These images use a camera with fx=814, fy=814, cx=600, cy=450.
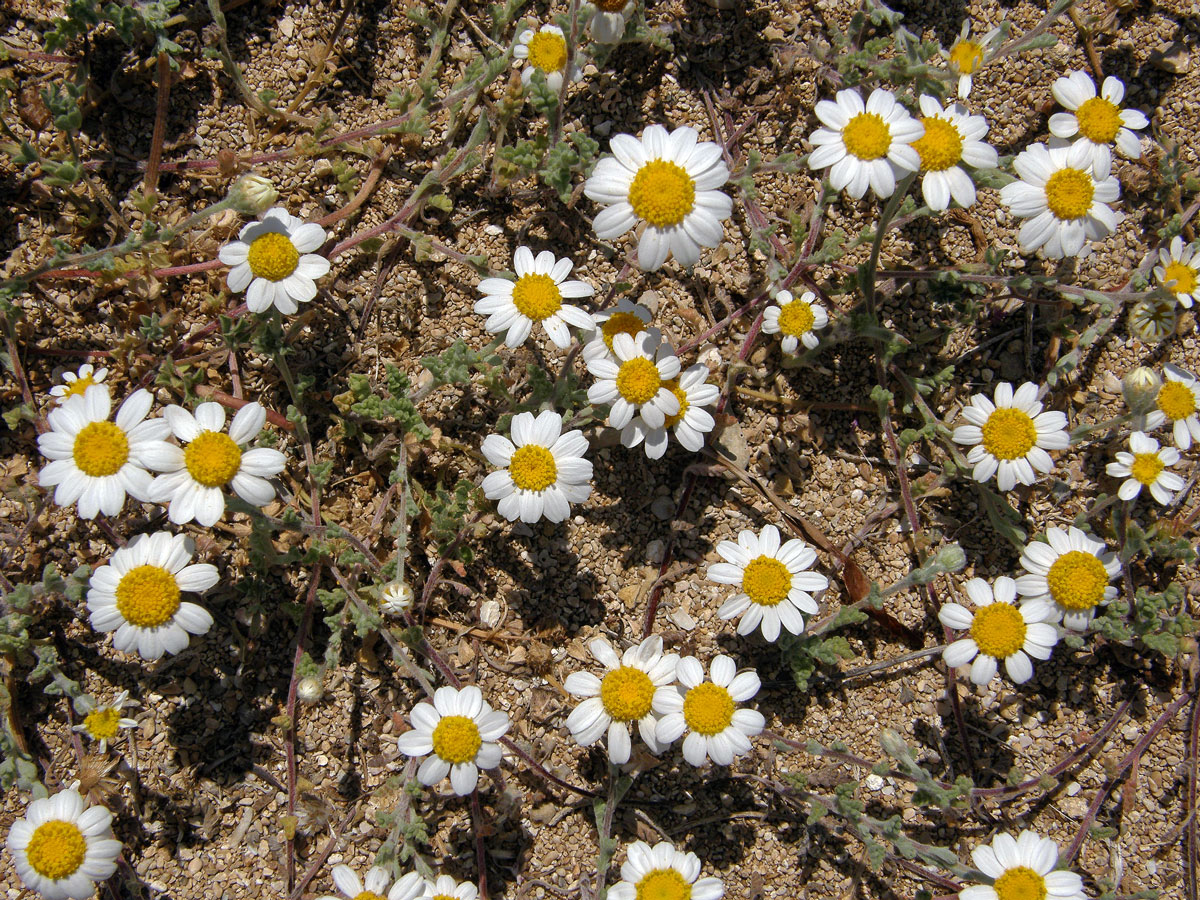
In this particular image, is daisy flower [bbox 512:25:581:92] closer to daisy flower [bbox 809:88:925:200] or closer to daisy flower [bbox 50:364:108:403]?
daisy flower [bbox 809:88:925:200]

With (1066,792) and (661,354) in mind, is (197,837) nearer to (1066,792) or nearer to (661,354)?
(661,354)

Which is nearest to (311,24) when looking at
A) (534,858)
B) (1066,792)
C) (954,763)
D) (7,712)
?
(7,712)

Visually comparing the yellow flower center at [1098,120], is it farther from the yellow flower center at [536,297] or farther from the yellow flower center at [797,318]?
the yellow flower center at [536,297]

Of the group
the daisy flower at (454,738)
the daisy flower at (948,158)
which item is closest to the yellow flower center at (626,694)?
the daisy flower at (454,738)

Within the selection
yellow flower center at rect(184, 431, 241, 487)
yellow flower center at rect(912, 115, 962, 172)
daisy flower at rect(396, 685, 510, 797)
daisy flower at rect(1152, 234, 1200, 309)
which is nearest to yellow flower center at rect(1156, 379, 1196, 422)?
daisy flower at rect(1152, 234, 1200, 309)

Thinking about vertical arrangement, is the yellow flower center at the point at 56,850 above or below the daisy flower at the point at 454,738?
below

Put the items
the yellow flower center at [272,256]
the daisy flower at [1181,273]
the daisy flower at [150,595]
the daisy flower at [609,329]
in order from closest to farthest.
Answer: the daisy flower at [150,595]
the yellow flower center at [272,256]
the daisy flower at [609,329]
the daisy flower at [1181,273]

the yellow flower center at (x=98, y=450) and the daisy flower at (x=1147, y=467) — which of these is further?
the daisy flower at (x=1147, y=467)
